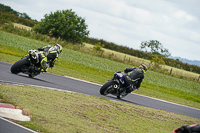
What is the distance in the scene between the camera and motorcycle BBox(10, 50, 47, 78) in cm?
1172

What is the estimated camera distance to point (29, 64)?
11.9m

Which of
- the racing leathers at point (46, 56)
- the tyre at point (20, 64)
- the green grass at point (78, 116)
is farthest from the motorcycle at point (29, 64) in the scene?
the green grass at point (78, 116)

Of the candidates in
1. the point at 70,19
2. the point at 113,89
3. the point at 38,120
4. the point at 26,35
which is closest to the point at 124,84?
the point at 113,89

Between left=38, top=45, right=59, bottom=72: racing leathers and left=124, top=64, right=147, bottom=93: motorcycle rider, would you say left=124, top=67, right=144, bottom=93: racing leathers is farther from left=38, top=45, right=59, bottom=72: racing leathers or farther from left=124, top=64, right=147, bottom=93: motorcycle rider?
left=38, top=45, right=59, bottom=72: racing leathers

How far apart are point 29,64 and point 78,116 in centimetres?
491

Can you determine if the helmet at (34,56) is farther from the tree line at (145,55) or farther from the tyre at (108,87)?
the tree line at (145,55)

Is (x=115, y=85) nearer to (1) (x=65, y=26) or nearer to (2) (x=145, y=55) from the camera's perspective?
(1) (x=65, y=26)

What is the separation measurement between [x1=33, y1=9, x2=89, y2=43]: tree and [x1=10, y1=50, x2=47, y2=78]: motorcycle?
36714 mm

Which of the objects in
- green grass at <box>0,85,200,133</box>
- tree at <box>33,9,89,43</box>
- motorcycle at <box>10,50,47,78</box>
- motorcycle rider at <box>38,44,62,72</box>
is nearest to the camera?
green grass at <box>0,85,200,133</box>

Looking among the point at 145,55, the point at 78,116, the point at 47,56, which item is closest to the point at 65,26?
the point at 145,55

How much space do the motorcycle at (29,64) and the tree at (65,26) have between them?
3671 cm

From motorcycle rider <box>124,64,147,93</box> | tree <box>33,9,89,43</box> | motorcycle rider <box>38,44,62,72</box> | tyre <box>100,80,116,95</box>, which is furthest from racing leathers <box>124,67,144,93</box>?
tree <box>33,9,89,43</box>

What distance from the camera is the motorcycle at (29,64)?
11.7m

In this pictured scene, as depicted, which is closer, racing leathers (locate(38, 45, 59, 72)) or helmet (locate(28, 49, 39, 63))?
helmet (locate(28, 49, 39, 63))
